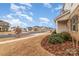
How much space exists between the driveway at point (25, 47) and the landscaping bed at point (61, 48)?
0.08m

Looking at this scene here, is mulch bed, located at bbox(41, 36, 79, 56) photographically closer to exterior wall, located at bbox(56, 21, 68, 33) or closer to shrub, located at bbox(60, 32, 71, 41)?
shrub, located at bbox(60, 32, 71, 41)

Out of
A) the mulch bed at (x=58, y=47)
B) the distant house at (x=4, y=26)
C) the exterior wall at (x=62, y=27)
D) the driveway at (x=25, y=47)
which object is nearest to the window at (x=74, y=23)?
the exterior wall at (x=62, y=27)

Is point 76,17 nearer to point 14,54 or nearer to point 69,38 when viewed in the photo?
point 69,38

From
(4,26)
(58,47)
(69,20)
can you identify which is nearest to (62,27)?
(69,20)

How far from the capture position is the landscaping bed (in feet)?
11.9

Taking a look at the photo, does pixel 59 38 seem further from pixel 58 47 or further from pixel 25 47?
pixel 25 47

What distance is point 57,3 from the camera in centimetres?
367

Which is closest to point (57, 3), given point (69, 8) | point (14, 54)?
point (69, 8)

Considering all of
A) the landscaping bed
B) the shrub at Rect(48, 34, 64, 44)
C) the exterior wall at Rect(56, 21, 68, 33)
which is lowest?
the landscaping bed

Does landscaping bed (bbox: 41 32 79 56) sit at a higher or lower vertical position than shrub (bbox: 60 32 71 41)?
lower

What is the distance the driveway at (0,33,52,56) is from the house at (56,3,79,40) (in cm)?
29

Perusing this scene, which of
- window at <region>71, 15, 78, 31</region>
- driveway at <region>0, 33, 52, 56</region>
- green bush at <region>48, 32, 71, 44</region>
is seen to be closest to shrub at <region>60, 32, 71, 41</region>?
green bush at <region>48, 32, 71, 44</region>

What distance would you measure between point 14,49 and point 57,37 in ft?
2.33

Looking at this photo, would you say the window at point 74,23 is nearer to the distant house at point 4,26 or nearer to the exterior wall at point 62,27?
the exterior wall at point 62,27
